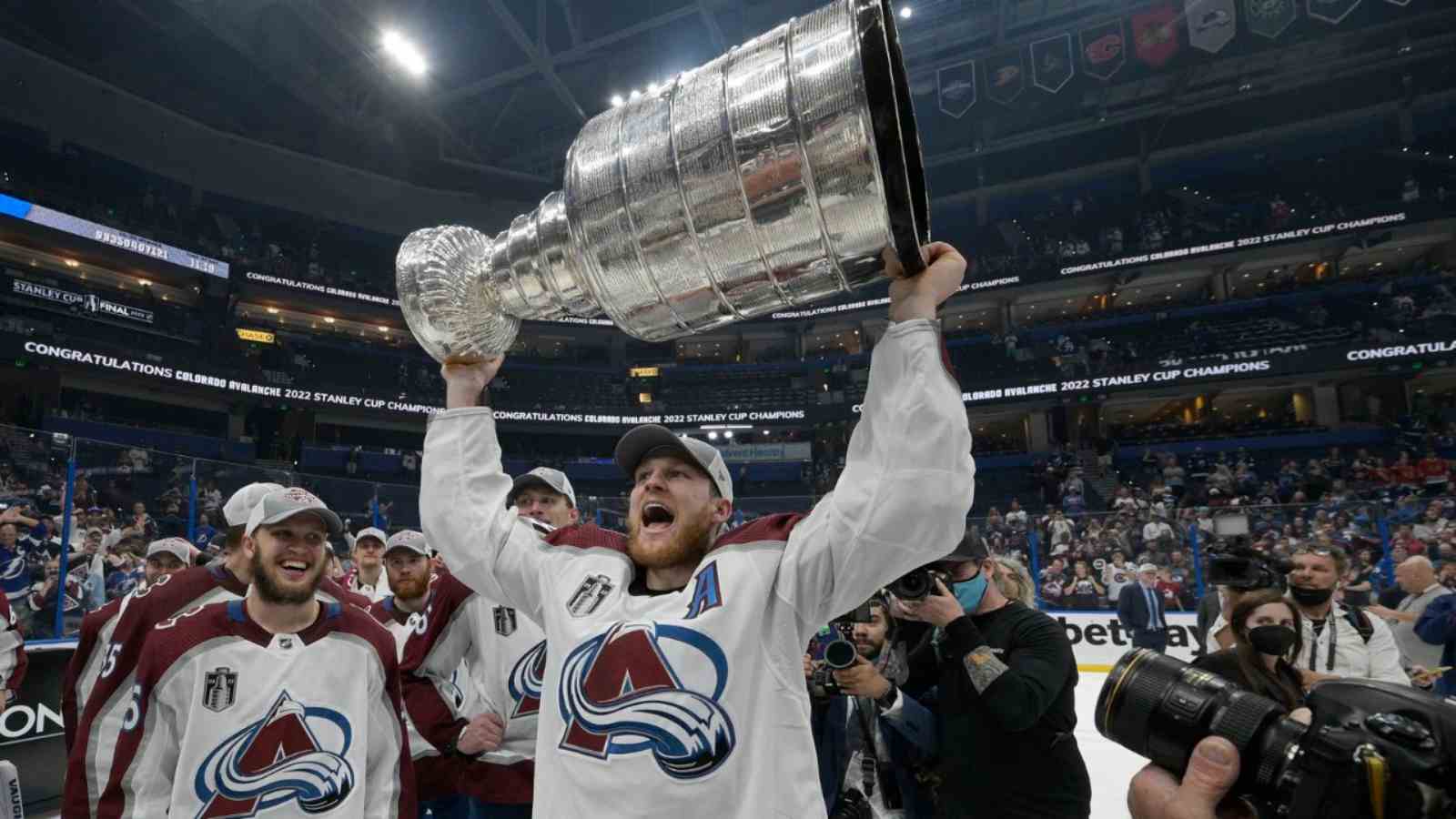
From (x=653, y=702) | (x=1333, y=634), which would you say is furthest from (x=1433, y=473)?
(x=653, y=702)

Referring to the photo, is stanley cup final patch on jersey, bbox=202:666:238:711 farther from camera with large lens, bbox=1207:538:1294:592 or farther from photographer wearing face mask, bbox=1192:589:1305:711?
camera with large lens, bbox=1207:538:1294:592

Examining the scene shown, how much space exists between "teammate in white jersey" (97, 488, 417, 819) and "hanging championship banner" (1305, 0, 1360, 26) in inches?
818

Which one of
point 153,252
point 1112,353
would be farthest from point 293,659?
point 1112,353

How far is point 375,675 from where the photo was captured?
2404 mm

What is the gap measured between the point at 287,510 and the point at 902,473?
6.71 ft

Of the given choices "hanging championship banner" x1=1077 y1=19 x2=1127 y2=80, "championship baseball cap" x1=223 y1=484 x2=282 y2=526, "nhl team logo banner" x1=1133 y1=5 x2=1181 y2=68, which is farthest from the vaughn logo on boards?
"nhl team logo banner" x1=1133 y1=5 x2=1181 y2=68

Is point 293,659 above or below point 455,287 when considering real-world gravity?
below

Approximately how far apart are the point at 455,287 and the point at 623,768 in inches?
33.6

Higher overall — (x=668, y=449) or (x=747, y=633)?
(x=668, y=449)

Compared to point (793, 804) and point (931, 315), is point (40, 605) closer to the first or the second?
point (793, 804)

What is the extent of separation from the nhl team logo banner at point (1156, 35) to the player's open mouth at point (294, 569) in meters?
21.2

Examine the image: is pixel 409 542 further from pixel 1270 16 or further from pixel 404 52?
pixel 1270 16

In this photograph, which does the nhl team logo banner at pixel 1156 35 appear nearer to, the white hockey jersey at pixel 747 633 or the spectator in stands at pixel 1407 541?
the spectator in stands at pixel 1407 541

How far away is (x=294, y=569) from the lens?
2.43 m
